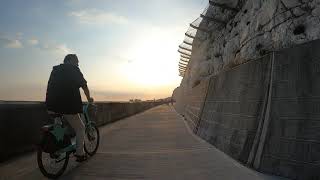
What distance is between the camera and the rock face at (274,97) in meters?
6.30

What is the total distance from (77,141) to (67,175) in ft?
3.28

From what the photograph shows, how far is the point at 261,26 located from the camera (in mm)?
12203

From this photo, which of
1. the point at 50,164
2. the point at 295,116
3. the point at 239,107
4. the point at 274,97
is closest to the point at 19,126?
the point at 50,164

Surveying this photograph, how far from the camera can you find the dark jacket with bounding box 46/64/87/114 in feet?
27.2

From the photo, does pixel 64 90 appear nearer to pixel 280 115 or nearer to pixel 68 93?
pixel 68 93

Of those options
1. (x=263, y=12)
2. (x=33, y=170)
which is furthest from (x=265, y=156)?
(x=263, y=12)

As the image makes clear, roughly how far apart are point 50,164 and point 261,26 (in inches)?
279

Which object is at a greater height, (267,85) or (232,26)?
(232,26)

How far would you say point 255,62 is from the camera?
8469 millimetres

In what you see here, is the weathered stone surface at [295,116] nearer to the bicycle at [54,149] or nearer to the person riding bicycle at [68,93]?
the bicycle at [54,149]

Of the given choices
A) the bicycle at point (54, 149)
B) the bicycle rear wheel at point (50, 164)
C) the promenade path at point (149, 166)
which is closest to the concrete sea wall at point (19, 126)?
the promenade path at point (149, 166)

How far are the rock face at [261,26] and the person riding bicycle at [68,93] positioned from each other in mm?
4607

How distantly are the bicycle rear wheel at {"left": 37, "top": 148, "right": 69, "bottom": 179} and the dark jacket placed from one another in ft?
3.05

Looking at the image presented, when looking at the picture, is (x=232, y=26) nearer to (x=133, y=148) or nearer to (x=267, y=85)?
(x=133, y=148)
